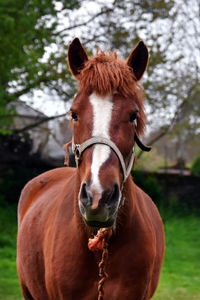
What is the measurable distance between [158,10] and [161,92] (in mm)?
2722

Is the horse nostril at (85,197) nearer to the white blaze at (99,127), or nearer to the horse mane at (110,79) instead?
the white blaze at (99,127)

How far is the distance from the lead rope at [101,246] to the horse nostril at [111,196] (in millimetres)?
455

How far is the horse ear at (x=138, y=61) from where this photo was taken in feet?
8.63

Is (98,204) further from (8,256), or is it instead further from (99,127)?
(8,256)

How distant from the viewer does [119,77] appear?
7.88ft

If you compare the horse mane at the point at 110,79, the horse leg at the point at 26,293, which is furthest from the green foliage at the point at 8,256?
the horse mane at the point at 110,79

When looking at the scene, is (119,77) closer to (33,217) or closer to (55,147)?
(33,217)

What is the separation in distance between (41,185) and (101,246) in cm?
215

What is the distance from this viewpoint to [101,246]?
2396mm

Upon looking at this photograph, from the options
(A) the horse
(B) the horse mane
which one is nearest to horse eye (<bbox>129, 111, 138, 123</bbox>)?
(A) the horse

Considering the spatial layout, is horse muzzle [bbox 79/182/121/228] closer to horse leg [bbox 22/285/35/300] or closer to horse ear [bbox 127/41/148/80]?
horse ear [bbox 127/41/148/80]

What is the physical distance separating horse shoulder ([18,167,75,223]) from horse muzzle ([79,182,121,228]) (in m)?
2.12

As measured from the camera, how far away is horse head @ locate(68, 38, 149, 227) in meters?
1.98

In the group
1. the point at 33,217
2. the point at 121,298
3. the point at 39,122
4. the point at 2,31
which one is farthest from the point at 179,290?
the point at 39,122
